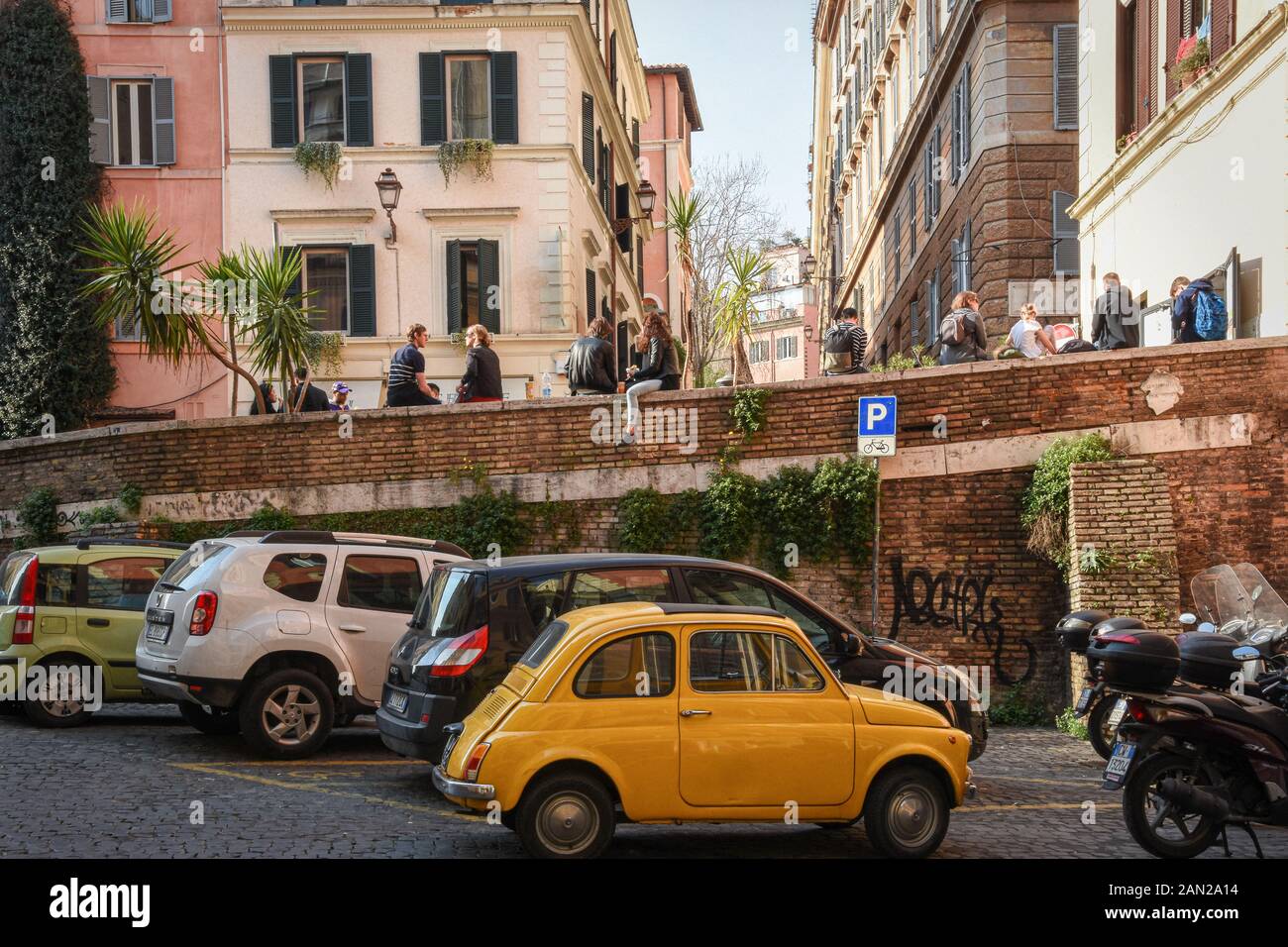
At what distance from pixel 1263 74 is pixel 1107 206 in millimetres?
6093

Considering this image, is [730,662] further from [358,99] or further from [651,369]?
[358,99]

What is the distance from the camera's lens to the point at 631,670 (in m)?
8.48

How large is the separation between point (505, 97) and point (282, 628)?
1853cm

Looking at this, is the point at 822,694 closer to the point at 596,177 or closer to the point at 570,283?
the point at 570,283

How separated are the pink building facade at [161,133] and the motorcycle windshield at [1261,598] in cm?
2063

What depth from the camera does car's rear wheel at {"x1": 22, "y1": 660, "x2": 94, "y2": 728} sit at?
13.7m

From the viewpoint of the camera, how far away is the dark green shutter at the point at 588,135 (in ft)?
102

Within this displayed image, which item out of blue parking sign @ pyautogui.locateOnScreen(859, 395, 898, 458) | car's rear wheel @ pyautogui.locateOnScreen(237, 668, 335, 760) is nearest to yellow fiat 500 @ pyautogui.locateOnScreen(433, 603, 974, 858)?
car's rear wheel @ pyautogui.locateOnScreen(237, 668, 335, 760)

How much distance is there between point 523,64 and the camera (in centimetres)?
2866

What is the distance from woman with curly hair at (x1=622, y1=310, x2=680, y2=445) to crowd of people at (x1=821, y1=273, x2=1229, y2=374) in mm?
3529

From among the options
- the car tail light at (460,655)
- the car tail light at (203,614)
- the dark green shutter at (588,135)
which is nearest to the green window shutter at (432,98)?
the dark green shutter at (588,135)

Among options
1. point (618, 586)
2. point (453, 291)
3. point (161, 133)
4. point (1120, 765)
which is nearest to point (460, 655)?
point (618, 586)

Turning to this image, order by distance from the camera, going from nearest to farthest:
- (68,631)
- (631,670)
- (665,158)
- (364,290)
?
(631,670), (68,631), (364,290), (665,158)
